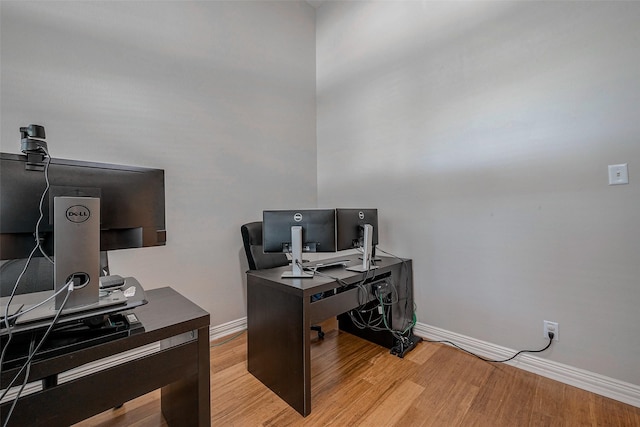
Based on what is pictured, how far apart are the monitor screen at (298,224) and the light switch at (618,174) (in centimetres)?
166

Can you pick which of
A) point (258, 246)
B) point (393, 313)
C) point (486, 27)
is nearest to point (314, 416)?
point (393, 313)

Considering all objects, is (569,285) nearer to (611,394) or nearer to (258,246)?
(611,394)

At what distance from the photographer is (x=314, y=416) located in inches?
59.3

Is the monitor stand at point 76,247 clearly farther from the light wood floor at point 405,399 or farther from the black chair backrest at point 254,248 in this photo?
the black chair backrest at point 254,248

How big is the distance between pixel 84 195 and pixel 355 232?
1.55 metres

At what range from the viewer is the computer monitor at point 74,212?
798 millimetres

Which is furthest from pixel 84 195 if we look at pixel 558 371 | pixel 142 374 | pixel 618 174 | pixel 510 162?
pixel 558 371

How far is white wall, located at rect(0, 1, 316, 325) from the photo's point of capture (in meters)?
1.69

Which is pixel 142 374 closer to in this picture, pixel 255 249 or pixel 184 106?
pixel 255 249

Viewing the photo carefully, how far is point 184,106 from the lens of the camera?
2.22 meters

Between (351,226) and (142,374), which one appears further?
(351,226)

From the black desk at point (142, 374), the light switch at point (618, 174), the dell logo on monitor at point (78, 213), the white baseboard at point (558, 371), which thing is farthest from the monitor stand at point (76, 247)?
the light switch at point (618, 174)

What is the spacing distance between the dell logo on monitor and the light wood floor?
127 cm

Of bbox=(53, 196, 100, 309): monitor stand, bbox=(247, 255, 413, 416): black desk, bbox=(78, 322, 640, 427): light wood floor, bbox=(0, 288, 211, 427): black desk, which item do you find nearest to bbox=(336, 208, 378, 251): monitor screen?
bbox=(247, 255, 413, 416): black desk
